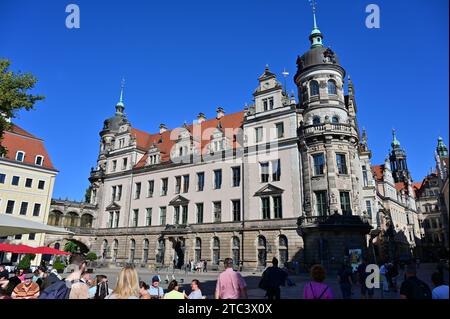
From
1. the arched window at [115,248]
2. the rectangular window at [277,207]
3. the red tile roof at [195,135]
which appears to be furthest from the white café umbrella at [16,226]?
the arched window at [115,248]

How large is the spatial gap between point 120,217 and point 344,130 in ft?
101

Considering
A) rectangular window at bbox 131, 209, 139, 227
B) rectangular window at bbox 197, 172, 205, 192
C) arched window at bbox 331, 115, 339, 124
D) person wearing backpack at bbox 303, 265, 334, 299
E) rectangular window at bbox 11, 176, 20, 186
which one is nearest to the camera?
person wearing backpack at bbox 303, 265, 334, 299

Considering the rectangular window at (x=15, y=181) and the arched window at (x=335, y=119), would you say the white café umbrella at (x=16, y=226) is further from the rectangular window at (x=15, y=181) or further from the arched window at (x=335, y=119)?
the rectangular window at (x=15, y=181)

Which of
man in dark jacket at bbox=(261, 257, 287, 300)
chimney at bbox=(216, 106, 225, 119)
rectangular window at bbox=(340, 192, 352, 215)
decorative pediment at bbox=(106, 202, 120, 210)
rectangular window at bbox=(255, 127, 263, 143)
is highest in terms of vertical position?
chimney at bbox=(216, 106, 225, 119)

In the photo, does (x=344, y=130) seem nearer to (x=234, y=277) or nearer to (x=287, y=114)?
(x=287, y=114)

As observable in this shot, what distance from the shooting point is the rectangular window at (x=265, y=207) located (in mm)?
30264

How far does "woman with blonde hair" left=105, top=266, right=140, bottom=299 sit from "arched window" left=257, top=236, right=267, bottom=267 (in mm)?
26183

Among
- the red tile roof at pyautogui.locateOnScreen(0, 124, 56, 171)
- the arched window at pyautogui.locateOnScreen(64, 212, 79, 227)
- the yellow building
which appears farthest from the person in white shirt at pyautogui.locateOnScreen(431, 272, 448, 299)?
the arched window at pyautogui.locateOnScreen(64, 212, 79, 227)

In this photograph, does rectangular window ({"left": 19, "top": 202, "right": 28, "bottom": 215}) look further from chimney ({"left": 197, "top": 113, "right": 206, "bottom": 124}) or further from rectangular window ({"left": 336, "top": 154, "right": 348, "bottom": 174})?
rectangular window ({"left": 336, "top": 154, "right": 348, "bottom": 174})

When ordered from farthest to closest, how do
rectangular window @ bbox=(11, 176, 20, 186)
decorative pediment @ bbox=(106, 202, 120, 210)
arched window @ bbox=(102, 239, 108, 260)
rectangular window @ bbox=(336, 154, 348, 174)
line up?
decorative pediment @ bbox=(106, 202, 120, 210), arched window @ bbox=(102, 239, 108, 260), rectangular window @ bbox=(11, 176, 20, 186), rectangular window @ bbox=(336, 154, 348, 174)

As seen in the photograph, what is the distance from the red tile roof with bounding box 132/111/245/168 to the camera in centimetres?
3822

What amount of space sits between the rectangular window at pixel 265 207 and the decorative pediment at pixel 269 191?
1.76ft

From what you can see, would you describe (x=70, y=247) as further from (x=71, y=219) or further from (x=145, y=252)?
(x=145, y=252)
